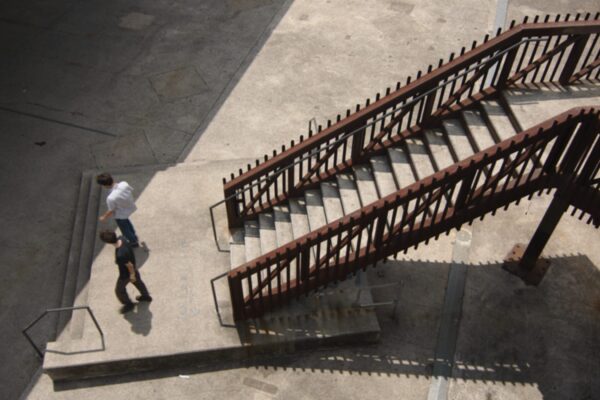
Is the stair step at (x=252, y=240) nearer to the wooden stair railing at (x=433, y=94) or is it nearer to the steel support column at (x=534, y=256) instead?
the wooden stair railing at (x=433, y=94)

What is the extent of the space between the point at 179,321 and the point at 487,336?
494 cm

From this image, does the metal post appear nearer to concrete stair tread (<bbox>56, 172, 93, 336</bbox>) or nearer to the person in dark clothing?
the person in dark clothing

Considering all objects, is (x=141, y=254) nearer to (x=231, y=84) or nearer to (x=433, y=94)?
(x=433, y=94)

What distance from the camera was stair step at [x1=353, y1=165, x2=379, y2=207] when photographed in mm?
8125

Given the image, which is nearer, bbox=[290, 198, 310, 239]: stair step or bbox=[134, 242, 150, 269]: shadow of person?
bbox=[290, 198, 310, 239]: stair step

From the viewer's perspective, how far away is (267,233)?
872 centimetres

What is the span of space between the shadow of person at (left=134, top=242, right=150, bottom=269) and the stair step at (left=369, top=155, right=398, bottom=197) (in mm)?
4174

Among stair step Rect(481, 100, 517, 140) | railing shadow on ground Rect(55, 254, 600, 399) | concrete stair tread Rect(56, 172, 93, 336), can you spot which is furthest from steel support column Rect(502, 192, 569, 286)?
concrete stair tread Rect(56, 172, 93, 336)

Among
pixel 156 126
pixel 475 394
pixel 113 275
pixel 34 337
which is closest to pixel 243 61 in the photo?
pixel 156 126

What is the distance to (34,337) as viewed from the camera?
816 cm

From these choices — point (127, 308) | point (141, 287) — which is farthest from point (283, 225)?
point (127, 308)

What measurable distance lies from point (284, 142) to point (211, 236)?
318 cm

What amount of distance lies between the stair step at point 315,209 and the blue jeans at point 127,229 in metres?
3.02

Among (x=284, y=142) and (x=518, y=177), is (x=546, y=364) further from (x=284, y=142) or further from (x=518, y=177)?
(x=284, y=142)
